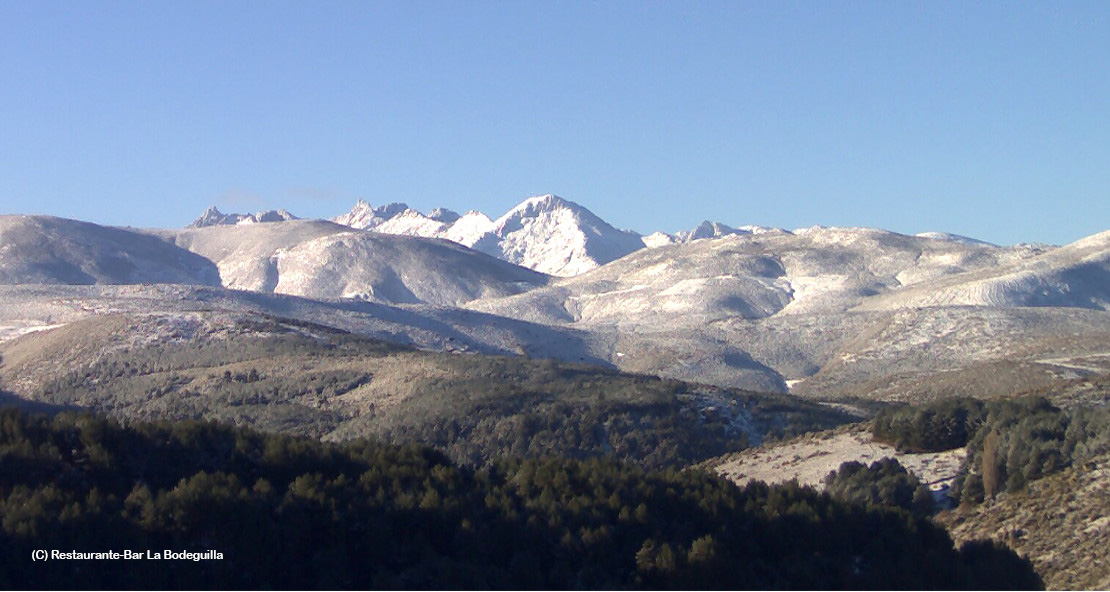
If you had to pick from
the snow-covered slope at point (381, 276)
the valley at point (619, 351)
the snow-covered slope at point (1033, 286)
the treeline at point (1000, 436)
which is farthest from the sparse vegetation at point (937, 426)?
the snow-covered slope at point (381, 276)

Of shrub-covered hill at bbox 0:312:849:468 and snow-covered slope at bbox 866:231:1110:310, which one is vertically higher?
snow-covered slope at bbox 866:231:1110:310

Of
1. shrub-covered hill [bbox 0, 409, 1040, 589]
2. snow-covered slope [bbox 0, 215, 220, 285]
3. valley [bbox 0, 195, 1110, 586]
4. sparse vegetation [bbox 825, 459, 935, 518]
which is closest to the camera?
shrub-covered hill [bbox 0, 409, 1040, 589]

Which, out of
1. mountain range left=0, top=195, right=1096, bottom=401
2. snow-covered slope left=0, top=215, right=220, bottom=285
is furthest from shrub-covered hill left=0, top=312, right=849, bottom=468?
snow-covered slope left=0, top=215, right=220, bottom=285

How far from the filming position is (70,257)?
564ft

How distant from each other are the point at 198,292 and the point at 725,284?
68068 millimetres

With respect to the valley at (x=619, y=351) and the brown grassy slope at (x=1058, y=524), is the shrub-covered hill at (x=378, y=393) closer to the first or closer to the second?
the valley at (x=619, y=351)

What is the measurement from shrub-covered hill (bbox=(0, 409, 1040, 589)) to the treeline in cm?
816

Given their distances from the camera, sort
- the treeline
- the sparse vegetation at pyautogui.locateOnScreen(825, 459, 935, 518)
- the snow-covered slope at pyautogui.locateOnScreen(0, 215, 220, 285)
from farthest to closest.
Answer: the snow-covered slope at pyautogui.locateOnScreen(0, 215, 220, 285), the sparse vegetation at pyautogui.locateOnScreen(825, 459, 935, 518), the treeline

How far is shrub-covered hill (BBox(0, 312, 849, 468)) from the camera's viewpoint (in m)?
43.9

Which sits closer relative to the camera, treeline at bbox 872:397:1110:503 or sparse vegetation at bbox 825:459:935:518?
treeline at bbox 872:397:1110:503

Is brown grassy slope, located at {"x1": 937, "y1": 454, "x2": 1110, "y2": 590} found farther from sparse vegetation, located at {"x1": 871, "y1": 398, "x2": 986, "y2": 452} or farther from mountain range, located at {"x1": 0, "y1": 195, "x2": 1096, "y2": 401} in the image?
mountain range, located at {"x1": 0, "y1": 195, "x2": 1096, "y2": 401}

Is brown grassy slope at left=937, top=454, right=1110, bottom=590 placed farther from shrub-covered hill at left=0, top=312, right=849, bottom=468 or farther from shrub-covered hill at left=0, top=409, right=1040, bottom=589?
shrub-covered hill at left=0, top=312, right=849, bottom=468

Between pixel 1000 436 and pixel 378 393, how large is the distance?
32.0m

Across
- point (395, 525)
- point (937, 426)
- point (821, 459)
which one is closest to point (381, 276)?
point (821, 459)
